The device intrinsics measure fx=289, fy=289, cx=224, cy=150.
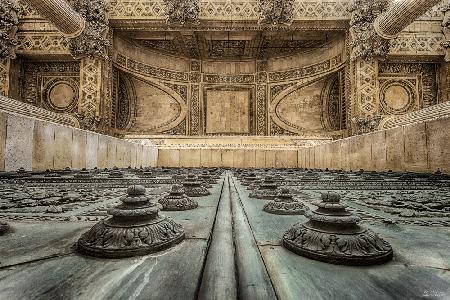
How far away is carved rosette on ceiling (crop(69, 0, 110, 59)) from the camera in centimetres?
970

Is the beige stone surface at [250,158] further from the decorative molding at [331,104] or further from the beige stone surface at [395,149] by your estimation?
the decorative molding at [331,104]

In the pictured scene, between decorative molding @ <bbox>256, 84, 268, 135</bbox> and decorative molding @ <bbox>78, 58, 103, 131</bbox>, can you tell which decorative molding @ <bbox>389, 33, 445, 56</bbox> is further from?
decorative molding @ <bbox>78, 58, 103, 131</bbox>

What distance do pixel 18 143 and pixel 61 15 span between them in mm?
6911

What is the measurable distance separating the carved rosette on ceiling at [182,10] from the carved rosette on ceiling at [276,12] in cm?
222

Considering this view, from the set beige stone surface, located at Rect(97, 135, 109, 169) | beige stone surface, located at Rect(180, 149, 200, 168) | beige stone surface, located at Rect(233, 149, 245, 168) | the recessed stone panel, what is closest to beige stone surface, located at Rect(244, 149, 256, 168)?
beige stone surface, located at Rect(233, 149, 245, 168)

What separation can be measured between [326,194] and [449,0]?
500 inches

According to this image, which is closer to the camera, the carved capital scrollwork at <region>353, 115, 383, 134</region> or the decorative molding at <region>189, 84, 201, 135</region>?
the carved capital scrollwork at <region>353, 115, 383, 134</region>

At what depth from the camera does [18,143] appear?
3.15 meters

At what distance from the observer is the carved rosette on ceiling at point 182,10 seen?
A: 383 inches

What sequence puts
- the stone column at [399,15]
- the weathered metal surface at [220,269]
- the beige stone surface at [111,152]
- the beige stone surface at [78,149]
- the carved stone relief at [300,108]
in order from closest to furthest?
1. the weathered metal surface at [220,269]
2. the beige stone surface at [78,149]
3. the beige stone surface at [111,152]
4. the stone column at [399,15]
5. the carved stone relief at [300,108]

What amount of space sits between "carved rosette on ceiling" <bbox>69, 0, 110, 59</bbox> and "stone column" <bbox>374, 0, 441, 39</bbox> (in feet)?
29.8

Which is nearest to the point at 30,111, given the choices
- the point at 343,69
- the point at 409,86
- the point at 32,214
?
the point at 32,214

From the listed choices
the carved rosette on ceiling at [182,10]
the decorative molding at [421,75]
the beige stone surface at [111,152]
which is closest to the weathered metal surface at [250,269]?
the beige stone surface at [111,152]

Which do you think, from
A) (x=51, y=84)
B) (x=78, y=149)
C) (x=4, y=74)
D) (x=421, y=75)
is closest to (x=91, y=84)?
(x=51, y=84)
